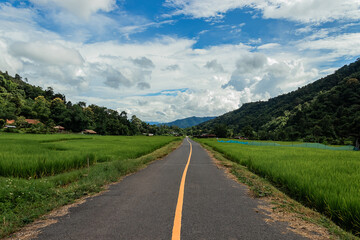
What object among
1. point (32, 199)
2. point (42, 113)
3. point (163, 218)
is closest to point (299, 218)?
point (163, 218)

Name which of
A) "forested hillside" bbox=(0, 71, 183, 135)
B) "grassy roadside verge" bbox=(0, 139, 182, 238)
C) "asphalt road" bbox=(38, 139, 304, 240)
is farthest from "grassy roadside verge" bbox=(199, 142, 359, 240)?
"forested hillside" bbox=(0, 71, 183, 135)

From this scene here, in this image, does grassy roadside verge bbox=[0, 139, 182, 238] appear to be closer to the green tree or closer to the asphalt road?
the asphalt road

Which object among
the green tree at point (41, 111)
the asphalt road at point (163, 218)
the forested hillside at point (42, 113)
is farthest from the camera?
the green tree at point (41, 111)

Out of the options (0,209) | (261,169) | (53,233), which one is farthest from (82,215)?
(261,169)

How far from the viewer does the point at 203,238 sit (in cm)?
323

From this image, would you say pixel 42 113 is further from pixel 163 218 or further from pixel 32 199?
pixel 163 218

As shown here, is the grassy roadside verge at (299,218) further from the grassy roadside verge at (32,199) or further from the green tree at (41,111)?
the green tree at (41,111)

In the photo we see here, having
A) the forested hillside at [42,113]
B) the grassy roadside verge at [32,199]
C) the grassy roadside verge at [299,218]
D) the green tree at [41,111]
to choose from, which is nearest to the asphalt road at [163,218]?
the grassy roadside verge at [299,218]

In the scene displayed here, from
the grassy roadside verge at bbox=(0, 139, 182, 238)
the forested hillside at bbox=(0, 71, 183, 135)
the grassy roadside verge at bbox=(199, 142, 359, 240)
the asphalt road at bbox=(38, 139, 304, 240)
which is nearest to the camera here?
the asphalt road at bbox=(38, 139, 304, 240)

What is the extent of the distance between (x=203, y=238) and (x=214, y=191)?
11.1ft

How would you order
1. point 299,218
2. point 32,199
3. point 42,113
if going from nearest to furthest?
point 299,218, point 32,199, point 42,113

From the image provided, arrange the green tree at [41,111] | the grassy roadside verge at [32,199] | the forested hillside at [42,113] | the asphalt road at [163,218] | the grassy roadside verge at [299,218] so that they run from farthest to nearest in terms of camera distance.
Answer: the green tree at [41,111] < the forested hillside at [42,113] < the grassy roadside verge at [32,199] < the grassy roadside verge at [299,218] < the asphalt road at [163,218]

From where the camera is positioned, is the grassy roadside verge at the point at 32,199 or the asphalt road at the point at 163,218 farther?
the grassy roadside verge at the point at 32,199

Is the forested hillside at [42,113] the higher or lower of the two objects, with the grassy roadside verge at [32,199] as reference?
higher
